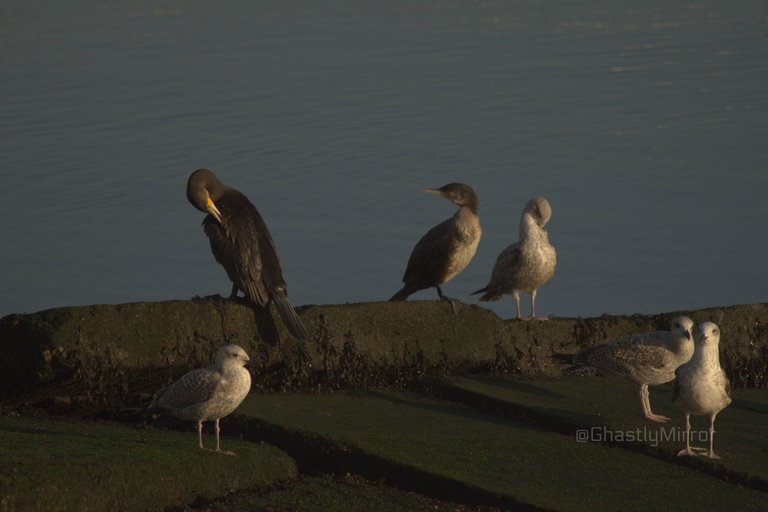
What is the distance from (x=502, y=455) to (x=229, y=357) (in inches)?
71.2

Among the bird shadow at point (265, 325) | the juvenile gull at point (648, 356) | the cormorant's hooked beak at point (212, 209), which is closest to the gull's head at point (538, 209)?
the juvenile gull at point (648, 356)

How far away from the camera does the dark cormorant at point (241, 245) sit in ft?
34.6

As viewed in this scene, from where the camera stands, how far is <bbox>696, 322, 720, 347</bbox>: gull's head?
973 centimetres

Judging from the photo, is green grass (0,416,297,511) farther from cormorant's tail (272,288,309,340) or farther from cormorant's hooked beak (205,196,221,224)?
cormorant's hooked beak (205,196,221,224)

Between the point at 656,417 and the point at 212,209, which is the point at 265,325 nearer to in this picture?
the point at 212,209

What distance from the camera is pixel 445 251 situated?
1223 centimetres

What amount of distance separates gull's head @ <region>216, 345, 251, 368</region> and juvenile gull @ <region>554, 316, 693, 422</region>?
9.63ft

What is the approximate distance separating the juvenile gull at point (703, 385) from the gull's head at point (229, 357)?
9.48ft

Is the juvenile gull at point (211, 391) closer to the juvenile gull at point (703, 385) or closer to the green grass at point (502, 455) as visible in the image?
the green grass at point (502, 455)

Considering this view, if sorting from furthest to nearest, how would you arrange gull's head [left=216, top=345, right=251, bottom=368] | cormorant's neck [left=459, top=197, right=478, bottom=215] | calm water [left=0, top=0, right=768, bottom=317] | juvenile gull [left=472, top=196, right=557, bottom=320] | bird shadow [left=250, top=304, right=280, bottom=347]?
1. calm water [left=0, top=0, right=768, bottom=317]
2. cormorant's neck [left=459, top=197, right=478, bottom=215]
3. juvenile gull [left=472, top=196, right=557, bottom=320]
4. bird shadow [left=250, top=304, right=280, bottom=347]
5. gull's head [left=216, top=345, right=251, bottom=368]

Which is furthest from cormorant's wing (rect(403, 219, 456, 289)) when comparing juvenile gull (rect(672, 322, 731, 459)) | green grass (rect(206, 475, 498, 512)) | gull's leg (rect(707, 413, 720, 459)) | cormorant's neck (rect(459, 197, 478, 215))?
green grass (rect(206, 475, 498, 512))

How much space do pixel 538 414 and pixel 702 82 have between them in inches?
664

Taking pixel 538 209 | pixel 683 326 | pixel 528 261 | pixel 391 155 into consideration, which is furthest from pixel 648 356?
pixel 391 155

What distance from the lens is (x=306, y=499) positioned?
26.9ft
